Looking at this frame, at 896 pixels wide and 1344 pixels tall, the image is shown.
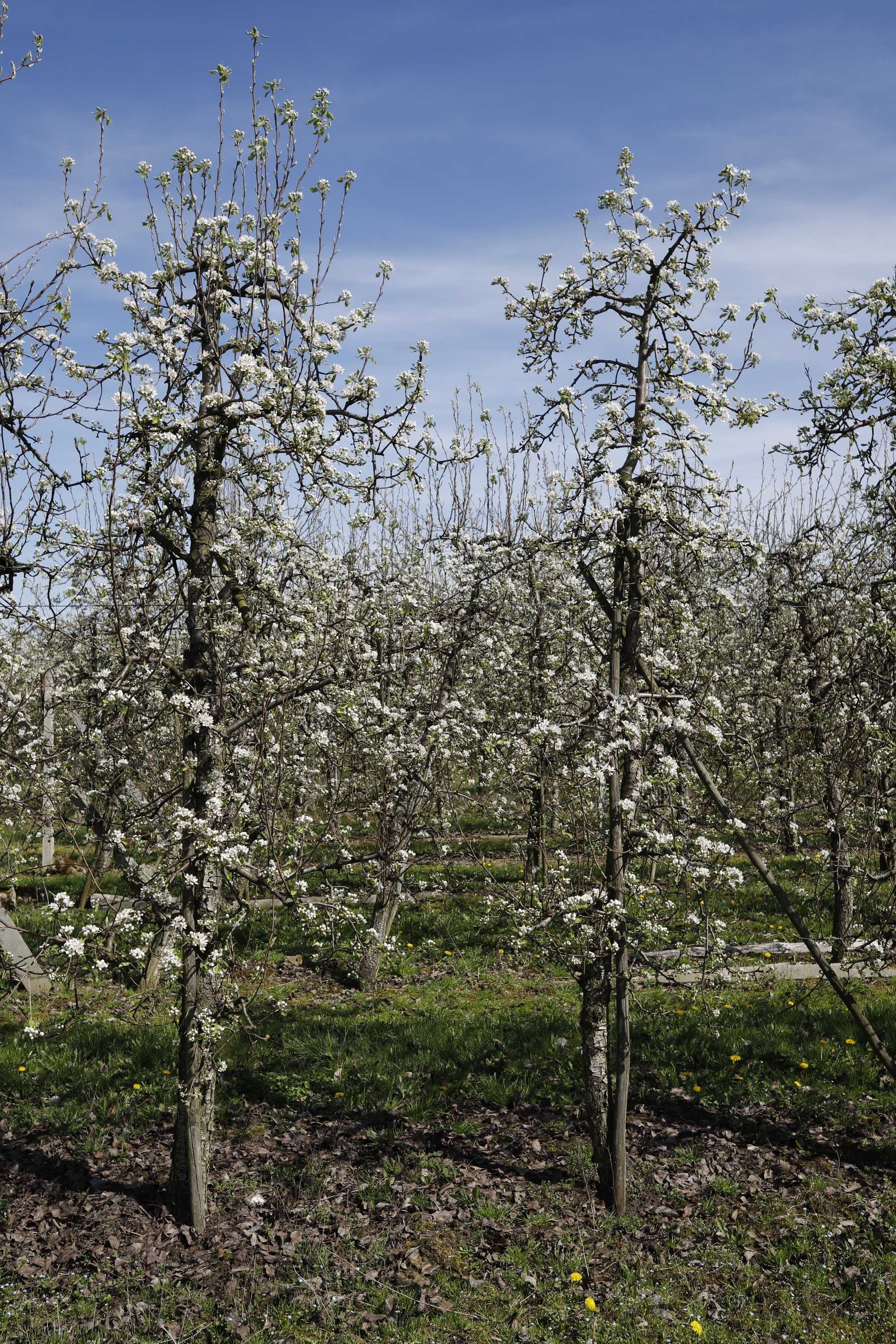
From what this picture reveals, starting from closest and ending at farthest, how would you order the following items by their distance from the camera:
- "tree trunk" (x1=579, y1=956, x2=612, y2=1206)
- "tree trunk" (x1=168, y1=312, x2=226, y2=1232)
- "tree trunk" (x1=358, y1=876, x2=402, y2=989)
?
"tree trunk" (x1=168, y1=312, x2=226, y2=1232) < "tree trunk" (x1=579, y1=956, x2=612, y2=1206) < "tree trunk" (x1=358, y1=876, x2=402, y2=989)

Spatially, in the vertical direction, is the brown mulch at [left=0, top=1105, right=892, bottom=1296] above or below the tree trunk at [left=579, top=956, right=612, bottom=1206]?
below

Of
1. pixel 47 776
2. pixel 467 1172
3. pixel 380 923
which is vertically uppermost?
pixel 47 776

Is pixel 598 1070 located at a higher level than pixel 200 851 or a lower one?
lower

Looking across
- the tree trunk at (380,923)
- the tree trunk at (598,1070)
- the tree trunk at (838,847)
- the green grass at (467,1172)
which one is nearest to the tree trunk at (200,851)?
the green grass at (467,1172)

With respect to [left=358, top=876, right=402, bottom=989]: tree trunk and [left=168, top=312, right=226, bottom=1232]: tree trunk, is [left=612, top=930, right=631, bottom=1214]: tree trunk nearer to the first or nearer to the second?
[left=168, top=312, right=226, bottom=1232]: tree trunk

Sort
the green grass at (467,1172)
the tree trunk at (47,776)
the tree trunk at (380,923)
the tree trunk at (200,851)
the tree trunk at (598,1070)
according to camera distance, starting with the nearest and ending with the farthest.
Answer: the green grass at (467,1172) < the tree trunk at (200,851) < the tree trunk at (598,1070) < the tree trunk at (47,776) < the tree trunk at (380,923)

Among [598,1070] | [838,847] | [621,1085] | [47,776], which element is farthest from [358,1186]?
[838,847]

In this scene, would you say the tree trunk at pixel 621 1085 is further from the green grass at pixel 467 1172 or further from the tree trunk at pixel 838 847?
the tree trunk at pixel 838 847

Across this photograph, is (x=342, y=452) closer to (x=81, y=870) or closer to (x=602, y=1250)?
(x=602, y=1250)

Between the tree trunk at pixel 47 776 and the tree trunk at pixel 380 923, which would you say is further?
the tree trunk at pixel 380 923

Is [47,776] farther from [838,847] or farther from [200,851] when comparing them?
[838,847]

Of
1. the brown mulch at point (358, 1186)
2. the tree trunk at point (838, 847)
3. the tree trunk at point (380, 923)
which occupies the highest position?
the tree trunk at point (838, 847)

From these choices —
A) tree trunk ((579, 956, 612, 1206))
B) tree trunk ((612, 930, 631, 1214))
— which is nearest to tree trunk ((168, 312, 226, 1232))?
tree trunk ((579, 956, 612, 1206))

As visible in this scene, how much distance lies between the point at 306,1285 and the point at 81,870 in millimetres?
10401
